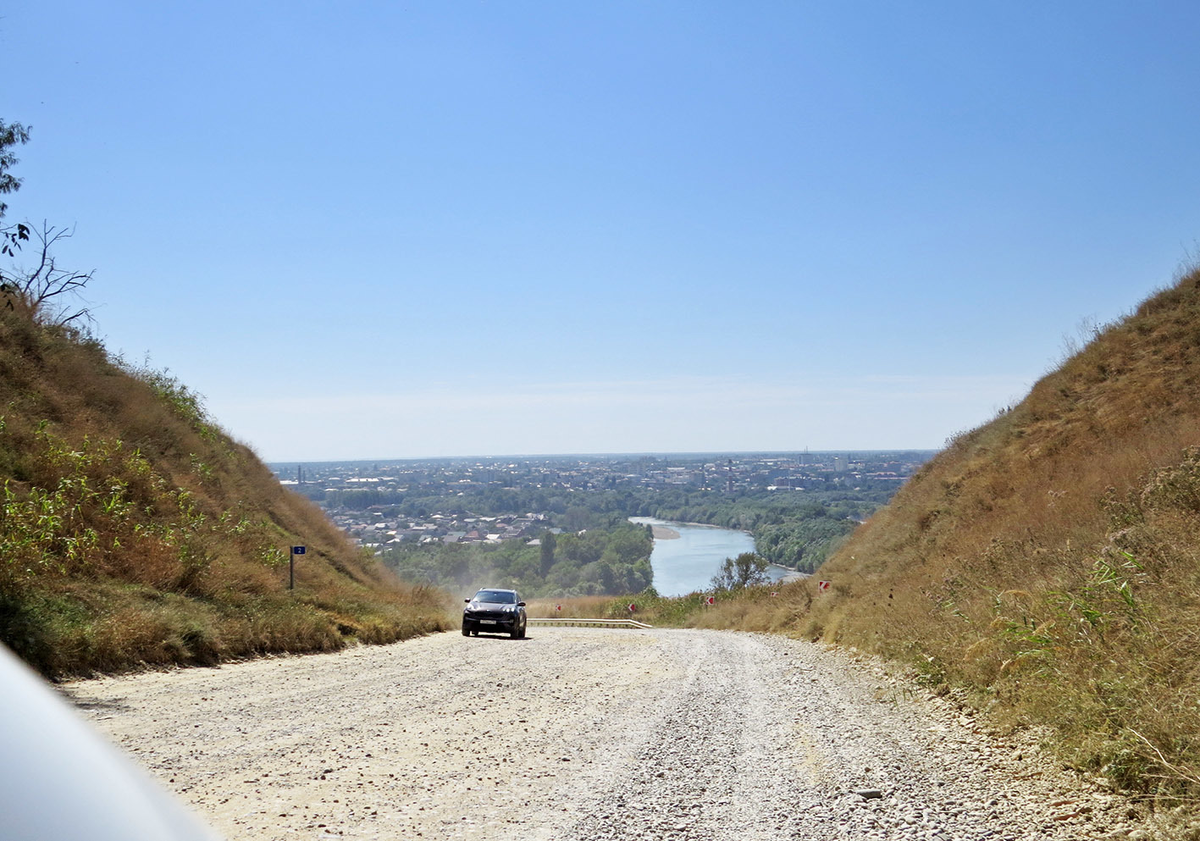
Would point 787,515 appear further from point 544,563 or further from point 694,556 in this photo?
point 544,563

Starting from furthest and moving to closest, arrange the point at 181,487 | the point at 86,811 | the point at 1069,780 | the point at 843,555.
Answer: the point at 843,555, the point at 181,487, the point at 1069,780, the point at 86,811

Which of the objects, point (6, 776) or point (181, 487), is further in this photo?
point (181, 487)

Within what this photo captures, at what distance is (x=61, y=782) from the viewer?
1.53 m

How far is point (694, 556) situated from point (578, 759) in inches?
3699

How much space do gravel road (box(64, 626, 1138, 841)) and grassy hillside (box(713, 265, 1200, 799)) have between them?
0.57 m

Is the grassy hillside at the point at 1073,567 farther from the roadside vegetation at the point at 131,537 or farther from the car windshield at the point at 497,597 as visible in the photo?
the roadside vegetation at the point at 131,537

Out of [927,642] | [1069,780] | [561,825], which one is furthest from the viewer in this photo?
[927,642]

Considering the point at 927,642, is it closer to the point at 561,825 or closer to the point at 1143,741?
the point at 1143,741

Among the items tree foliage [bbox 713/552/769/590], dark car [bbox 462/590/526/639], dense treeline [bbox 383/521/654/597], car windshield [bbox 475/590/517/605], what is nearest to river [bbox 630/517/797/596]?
tree foliage [bbox 713/552/769/590]

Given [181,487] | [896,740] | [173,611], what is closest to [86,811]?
[896,740]

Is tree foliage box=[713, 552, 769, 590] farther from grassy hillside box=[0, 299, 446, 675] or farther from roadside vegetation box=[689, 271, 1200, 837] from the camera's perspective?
grassy hillside box=[0, 299, 446, 675]

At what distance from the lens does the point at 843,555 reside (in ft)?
106

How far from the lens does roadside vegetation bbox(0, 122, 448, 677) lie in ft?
39.6

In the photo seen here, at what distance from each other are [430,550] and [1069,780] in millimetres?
87568
